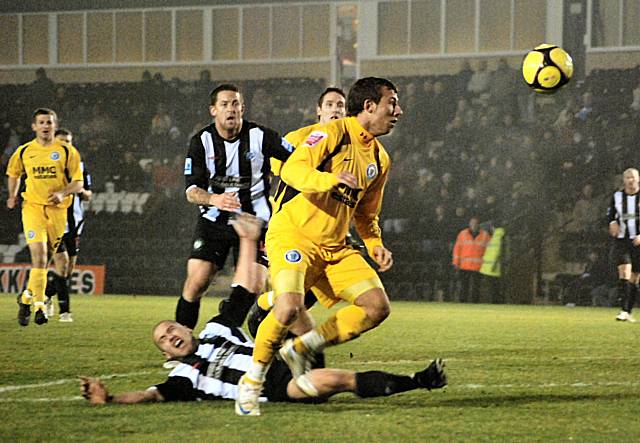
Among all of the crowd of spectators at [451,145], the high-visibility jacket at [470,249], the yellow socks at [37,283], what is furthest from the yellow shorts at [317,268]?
the crowd of spectators at [451,145]

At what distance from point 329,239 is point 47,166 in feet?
22.3

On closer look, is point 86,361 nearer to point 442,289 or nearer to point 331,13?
point 442,289

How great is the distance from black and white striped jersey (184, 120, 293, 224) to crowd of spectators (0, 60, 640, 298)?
12298 millimetres

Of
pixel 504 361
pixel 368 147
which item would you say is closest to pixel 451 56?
pixel 504 361

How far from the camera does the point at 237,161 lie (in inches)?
301

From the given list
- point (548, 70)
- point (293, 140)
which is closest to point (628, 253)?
point (548, 70)

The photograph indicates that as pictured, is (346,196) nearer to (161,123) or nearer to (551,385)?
(551,385)

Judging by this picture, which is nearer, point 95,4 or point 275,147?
point 275,147

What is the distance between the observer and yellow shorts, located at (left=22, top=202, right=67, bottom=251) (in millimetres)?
11305

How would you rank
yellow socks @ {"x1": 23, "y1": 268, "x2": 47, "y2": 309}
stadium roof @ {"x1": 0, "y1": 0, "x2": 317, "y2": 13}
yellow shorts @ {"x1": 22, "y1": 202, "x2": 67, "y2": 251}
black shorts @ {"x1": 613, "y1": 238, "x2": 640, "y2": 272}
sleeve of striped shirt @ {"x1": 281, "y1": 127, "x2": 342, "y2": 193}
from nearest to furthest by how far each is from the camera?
sleeve of striped shirt @ {"x1": 281, "y1": 127, "x2": 342, "y2": 193} → yellow socks @ {"x1": 23, "y1": 268, "x2": 47, "y2": 309} → yellow shorts @ {"x1": 22, "y1": 202, "x2": 67, "y2": 251} → black shorts @ {"x1": 613, "y1": 238, "x2": 640, "y2": 272} → stadium roof @ {"x1": 0, "y1": 0, "x2": 317, "y2": 13}

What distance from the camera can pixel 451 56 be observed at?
81.9ft

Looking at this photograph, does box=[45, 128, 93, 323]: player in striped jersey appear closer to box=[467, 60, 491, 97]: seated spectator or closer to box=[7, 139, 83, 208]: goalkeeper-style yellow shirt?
box=[7, 139, 83, 208]: goalkeeper-style yellow shirt

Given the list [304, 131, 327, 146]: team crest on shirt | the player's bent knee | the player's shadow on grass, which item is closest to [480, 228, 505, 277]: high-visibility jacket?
the player's shadow on grass

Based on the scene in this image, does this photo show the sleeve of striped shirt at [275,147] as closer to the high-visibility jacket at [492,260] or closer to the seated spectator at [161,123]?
the high-visibility jacket at [492,260]
